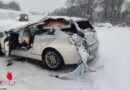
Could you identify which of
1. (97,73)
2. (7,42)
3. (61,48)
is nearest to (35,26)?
(7,42)

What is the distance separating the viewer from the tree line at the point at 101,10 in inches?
1099

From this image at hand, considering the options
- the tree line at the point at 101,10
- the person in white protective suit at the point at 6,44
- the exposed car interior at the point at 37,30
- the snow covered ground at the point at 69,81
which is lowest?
the snow covered ground at the point at 69,81

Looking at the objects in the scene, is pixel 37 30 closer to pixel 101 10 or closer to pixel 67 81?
pixel 67 81

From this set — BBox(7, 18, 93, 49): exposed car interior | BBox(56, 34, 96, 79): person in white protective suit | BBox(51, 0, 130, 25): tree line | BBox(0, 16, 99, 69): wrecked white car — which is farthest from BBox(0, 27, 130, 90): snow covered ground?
BBox(51, 0, 130, 25): tree line

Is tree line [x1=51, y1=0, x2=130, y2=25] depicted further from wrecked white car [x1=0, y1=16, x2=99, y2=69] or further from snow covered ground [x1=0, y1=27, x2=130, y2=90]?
snow covered ground [x1=0, y1=27, x2=130, y2=90]

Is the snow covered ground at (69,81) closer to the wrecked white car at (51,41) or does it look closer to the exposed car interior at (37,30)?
the wrecked white car at (51,41)

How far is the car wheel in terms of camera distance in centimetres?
327

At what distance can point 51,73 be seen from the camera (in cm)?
335

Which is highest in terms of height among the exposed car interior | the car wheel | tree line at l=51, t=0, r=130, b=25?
tree line at l=51, t=0, r=130, b=25

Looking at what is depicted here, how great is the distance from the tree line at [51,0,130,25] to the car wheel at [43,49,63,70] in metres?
25.7

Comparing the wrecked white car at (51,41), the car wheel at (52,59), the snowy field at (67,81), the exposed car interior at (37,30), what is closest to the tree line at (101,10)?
the exposed car interior at (37,30)

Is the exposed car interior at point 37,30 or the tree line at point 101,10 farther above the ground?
the tree line at point 101,10

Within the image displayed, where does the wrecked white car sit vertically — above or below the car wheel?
above

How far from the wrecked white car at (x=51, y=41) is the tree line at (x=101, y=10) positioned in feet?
82.2
